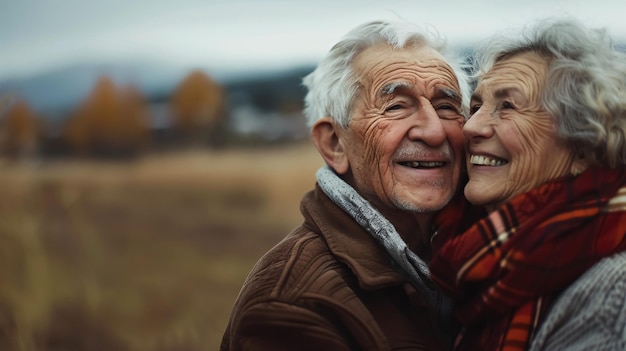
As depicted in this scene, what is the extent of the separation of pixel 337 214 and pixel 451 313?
52cm

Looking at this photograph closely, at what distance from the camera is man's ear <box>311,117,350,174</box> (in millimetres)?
2604

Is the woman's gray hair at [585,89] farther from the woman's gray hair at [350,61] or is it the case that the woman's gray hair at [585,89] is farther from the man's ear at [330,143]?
the man's ear at [330,143]

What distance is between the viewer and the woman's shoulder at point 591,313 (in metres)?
1.83

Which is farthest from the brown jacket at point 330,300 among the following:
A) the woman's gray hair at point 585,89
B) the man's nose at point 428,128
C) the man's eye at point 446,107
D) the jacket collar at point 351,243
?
the woman's gray hair at point 585,89

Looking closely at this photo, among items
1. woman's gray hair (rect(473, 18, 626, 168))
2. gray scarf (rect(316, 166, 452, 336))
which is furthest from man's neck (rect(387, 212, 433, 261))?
woman's gray hair (rect(473, 18, 626, 168))

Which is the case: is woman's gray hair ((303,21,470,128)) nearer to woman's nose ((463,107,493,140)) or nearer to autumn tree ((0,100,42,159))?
woman's nose ((463,107,493,140))

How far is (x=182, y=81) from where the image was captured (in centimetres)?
551

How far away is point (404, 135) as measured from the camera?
8.11ft

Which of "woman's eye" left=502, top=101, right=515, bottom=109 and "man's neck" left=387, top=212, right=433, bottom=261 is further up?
"woman's eye" left=502, top=101, right=515, bottom=109

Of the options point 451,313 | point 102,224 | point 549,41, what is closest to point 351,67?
point 549,41

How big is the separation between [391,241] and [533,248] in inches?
20.0

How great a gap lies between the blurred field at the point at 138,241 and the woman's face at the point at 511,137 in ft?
10.3

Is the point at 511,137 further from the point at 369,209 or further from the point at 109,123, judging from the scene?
the point at 109,123

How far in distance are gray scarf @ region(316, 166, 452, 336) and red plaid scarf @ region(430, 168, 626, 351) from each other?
22cm
